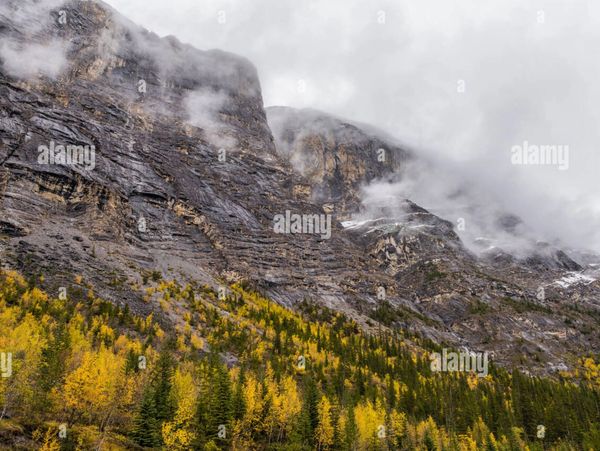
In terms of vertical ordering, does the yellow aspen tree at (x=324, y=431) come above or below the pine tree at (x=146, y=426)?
below

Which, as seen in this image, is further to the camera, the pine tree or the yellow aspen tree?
the yellow aspen tree

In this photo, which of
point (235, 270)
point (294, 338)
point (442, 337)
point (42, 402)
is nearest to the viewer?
point (42, 402)

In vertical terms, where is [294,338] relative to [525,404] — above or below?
above

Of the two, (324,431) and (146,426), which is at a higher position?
(146,426)

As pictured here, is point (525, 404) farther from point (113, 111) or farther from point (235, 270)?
point (113, 111)

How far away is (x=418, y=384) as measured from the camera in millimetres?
105375

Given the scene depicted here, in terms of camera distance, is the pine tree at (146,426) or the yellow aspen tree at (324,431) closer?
the pine tree at (146,426)

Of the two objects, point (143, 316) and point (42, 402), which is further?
point (143, 316)

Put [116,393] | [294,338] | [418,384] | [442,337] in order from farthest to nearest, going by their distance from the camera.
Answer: [442,337], [294,338], [418,384], [116,393]

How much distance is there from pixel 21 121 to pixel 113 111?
53620mm

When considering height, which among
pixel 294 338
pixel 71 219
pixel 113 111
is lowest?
pixel 294 338

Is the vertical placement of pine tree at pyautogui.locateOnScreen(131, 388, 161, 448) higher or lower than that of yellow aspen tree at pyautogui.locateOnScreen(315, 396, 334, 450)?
higher

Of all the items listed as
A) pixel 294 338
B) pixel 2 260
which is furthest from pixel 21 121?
pixel 294 338

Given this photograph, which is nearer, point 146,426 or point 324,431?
point 146,426
